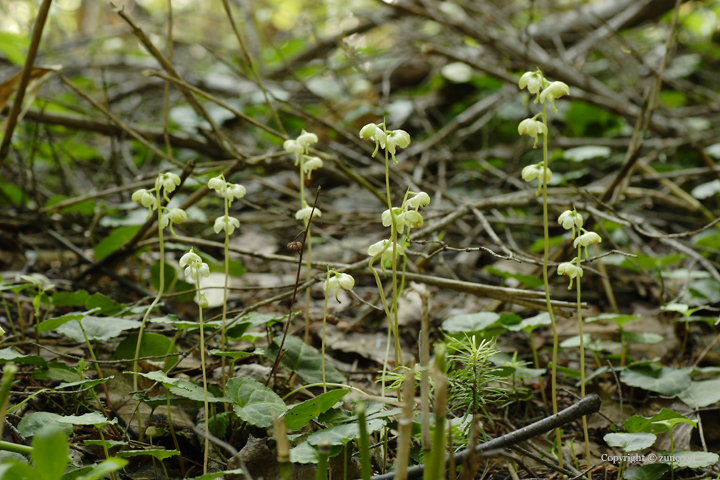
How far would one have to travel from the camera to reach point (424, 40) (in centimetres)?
410

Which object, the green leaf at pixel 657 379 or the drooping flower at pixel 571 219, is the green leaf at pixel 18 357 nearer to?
the drooping flower at pixel 571 219

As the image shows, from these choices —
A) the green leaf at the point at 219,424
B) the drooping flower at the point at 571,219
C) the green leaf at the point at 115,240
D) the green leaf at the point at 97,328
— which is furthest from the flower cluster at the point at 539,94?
the green leaf at the point at 115,240

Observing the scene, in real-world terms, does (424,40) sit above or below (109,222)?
above

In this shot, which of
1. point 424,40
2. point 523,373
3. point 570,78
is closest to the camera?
point 523,373

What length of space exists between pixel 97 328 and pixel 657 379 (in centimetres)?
192

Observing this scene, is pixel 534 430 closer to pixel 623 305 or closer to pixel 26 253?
pixel 623 305

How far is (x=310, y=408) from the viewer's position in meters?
1.25

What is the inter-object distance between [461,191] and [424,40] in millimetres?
1321

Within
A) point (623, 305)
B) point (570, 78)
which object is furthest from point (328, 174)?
point (623, 305)

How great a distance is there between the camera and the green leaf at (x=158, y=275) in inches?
84.2

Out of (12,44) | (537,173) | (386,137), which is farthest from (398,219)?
(12,44)

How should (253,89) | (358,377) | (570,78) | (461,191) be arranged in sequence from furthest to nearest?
1. (253,89)
2. (461,191)
3. (570,78)
4. (358,377)

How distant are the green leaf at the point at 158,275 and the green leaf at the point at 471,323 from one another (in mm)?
1222

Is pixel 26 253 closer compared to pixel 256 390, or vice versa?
pixel 256 390
